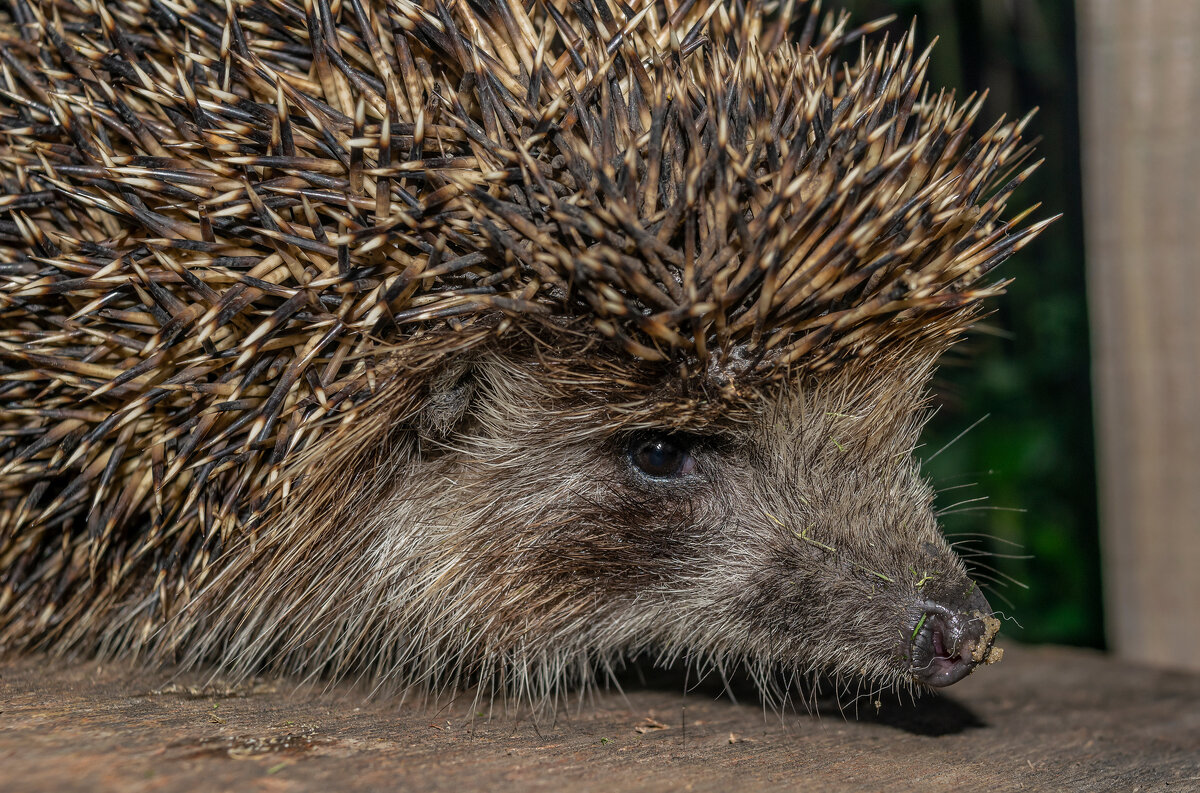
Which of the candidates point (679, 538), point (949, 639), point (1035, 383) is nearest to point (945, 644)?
point (949, 639)

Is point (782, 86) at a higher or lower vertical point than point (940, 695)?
higher

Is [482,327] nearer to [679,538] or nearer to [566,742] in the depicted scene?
[679,538]

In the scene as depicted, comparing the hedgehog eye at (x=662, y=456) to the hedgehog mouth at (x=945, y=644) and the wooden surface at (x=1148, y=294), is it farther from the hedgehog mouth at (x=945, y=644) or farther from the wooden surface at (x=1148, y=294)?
the wooden surface at (x=1148, y=294)

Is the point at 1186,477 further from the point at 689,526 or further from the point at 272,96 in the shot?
the point at 272,96

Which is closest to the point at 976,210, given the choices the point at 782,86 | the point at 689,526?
the point at 782,86

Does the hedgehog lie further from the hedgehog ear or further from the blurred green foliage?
the blurred green foliage

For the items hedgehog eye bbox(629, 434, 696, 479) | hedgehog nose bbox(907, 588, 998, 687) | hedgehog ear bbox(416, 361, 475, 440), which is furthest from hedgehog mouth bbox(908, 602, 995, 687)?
hedgehog ear bbox(416, 361, 475, 440)

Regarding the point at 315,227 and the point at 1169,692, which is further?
the point at 1169,692
